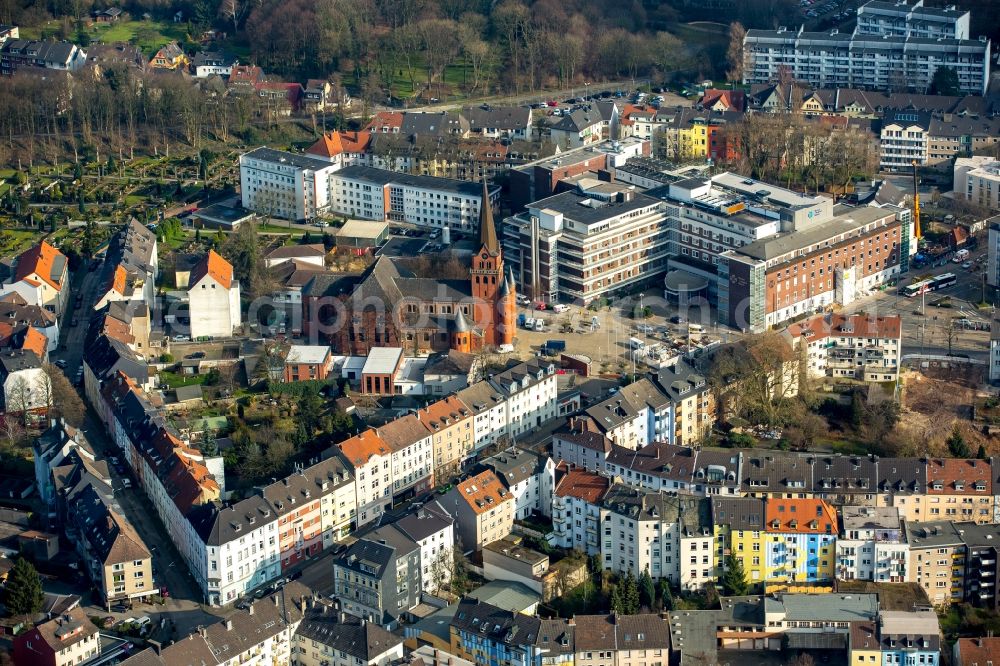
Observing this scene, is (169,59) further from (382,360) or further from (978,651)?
(978,651)

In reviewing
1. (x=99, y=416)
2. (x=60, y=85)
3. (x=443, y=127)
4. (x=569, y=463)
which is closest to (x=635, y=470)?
(x=569, y=463)

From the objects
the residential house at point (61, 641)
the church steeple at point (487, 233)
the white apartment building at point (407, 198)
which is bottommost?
the residential house at point (61, 641)

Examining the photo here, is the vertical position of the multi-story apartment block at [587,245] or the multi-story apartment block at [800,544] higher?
the multi-story apartment block at [587,245]

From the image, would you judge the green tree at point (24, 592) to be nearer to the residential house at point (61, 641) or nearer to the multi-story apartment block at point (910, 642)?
the residential house at point (61, 641)

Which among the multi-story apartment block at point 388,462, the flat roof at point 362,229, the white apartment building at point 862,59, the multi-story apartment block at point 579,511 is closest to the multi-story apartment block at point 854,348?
the multi-story apartment block at point 579,511

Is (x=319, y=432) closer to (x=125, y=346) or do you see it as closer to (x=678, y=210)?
(x=125, y=346)

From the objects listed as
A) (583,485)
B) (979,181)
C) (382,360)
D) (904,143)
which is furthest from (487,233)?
(904,143)
